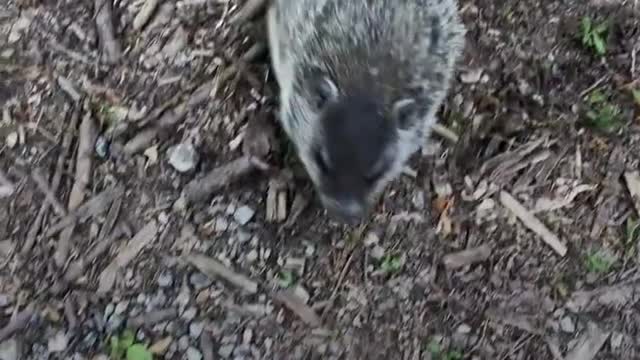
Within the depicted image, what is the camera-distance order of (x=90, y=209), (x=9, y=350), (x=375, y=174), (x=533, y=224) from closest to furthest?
(x=375, y=174) < (x=9, y=350) < (x=90, y=209) < (x=533, y=224)

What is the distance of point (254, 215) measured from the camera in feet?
13.0

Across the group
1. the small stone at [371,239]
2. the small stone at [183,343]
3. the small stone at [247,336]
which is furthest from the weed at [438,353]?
the small stone at [183,343]


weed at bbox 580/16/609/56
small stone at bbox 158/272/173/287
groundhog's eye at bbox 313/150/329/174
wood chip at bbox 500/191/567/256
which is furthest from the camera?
weed at bbox 580/16/609/56

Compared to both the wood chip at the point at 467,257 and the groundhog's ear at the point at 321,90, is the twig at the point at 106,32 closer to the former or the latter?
the groundhog's ear at the point at 321,90

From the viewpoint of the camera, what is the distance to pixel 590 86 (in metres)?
4.26

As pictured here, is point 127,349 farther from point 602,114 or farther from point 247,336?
point 602,114

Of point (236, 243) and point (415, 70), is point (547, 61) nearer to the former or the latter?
point (415, 70)

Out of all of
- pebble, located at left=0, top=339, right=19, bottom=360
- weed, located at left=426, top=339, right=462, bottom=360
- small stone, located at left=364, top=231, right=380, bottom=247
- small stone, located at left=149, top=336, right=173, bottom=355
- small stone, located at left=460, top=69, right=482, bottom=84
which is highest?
pebble, located at left=0, top=339, right=19, bottom=360

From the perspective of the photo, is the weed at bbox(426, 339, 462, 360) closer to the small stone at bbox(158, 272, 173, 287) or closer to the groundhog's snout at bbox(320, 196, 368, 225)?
the groundhog's snout at bbox(320, 196, 368, 225)

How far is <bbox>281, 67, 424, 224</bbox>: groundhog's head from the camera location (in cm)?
351

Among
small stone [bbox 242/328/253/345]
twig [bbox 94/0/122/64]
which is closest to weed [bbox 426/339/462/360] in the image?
small stone [bbox 242/328/253/345]

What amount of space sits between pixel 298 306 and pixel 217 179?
1.70ft

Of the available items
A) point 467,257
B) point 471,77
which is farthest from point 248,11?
point 467,257

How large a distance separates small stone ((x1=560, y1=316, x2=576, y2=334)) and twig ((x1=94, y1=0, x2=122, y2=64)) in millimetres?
1825
